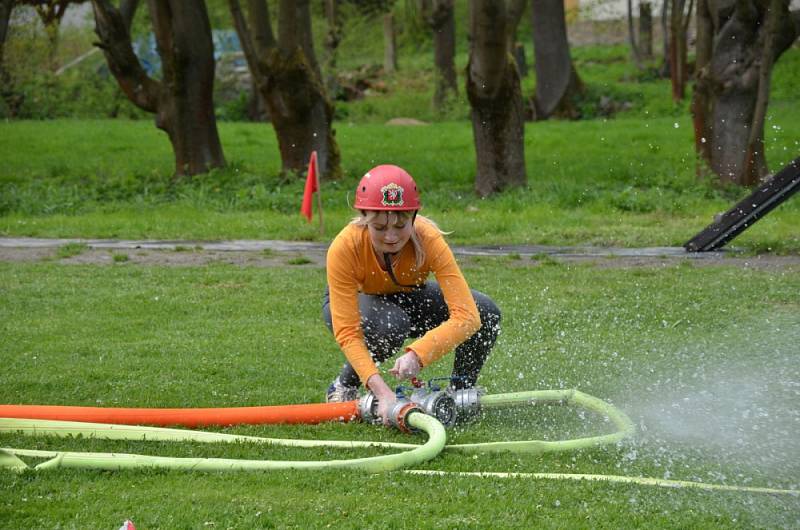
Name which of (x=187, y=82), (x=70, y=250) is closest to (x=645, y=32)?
(x=187, y=82)

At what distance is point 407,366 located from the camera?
5.32 meters

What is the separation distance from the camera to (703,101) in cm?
1603

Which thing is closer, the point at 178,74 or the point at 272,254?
the point at 272,254

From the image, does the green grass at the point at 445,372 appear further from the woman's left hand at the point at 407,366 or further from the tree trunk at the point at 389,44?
the tree trunk at the point at 389,44

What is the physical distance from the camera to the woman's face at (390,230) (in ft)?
17.7

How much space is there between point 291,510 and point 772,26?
457 inches

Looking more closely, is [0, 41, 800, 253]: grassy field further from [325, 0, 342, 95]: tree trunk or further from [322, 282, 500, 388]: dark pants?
[322, 282, 500, 388]: dark pants

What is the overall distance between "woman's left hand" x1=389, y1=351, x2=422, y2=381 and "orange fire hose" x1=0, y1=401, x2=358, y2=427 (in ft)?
1.69

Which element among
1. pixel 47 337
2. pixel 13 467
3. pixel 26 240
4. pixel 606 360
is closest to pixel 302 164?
pixel 26 240

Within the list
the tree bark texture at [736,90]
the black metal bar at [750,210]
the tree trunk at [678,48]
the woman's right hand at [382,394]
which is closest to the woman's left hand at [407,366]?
the woman's right hand at [382,394]

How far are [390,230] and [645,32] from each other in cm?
3156

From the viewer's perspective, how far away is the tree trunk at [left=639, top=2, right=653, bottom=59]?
34062mm

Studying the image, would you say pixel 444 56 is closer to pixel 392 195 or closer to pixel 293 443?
pixel 392 195

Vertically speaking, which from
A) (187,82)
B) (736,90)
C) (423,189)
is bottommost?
(423,189)
